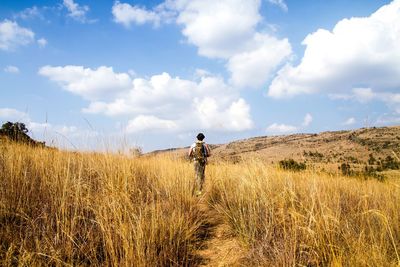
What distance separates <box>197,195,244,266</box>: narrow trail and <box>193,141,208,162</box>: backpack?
2311mm

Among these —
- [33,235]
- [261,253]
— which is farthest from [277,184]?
[33,235]

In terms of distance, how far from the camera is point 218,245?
4371mm

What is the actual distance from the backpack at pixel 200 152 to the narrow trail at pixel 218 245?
2.31 metres

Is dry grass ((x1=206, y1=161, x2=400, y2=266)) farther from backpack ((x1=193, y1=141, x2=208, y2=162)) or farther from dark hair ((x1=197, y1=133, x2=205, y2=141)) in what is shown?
dark hair ((x1=197, y1=133, x2=205, y2=141))

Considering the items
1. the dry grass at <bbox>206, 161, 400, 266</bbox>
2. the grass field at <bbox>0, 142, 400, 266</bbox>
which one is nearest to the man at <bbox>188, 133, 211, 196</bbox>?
the dry grass at <bbox>206, 161, 400, 266</bbox>

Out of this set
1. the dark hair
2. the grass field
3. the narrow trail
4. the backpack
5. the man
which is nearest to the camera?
the grass field

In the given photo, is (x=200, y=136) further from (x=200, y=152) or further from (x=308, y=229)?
(x=308, y=229)

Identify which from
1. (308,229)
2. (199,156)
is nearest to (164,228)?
(308,229)

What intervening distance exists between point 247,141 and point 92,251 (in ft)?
232

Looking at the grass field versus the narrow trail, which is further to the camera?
the narrow trail

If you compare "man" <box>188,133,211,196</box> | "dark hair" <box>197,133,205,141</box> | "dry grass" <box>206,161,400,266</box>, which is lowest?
"dry grass" <box>206,161,400,266</box>

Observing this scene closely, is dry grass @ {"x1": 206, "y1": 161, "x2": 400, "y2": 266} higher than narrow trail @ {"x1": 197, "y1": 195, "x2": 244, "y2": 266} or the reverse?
higher

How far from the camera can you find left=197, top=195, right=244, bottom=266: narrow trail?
3.82 m

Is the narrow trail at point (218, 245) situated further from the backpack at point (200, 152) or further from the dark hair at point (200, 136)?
the dark hair at point (200, 136)
